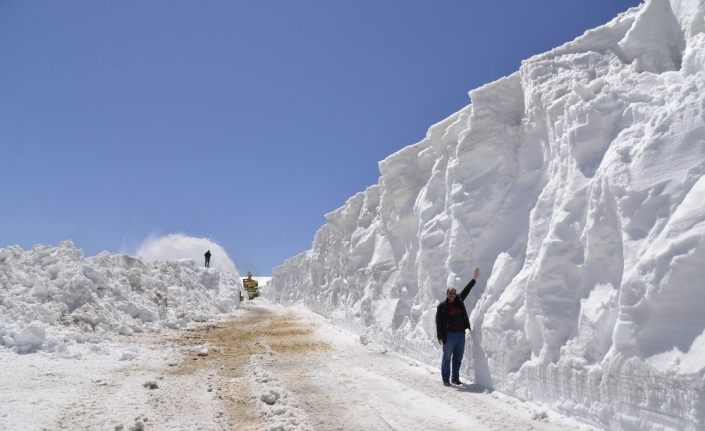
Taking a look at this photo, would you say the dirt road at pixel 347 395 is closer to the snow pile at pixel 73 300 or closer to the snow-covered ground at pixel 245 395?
the snow-covered ground at pixel 245 395

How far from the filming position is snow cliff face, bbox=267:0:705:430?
477 centimetres

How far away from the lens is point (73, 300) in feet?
43.7

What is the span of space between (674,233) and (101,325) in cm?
1358

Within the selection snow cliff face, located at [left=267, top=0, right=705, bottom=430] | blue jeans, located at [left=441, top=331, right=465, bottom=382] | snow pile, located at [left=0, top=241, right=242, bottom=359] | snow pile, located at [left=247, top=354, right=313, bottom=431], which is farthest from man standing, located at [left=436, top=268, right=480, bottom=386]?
snow pile, located at [left=0, top=241, right=242, bottom=359]

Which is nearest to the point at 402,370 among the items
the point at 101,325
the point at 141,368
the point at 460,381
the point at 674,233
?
the point at 460,381

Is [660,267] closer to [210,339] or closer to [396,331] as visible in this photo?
[396,331]

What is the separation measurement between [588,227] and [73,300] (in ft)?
43.2

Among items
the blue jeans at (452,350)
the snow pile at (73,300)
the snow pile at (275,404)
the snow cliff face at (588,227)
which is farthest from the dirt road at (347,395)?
the snow pile at (73,300)

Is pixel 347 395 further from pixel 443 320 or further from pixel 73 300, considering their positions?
pixel 73 300

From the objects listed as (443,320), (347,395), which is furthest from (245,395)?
(443,320)

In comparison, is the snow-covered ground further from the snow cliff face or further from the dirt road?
the snow cliff face

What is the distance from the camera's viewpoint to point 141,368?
9.24 m

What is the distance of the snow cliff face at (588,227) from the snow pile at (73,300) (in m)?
7.94

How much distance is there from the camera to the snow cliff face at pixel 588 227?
477cm
